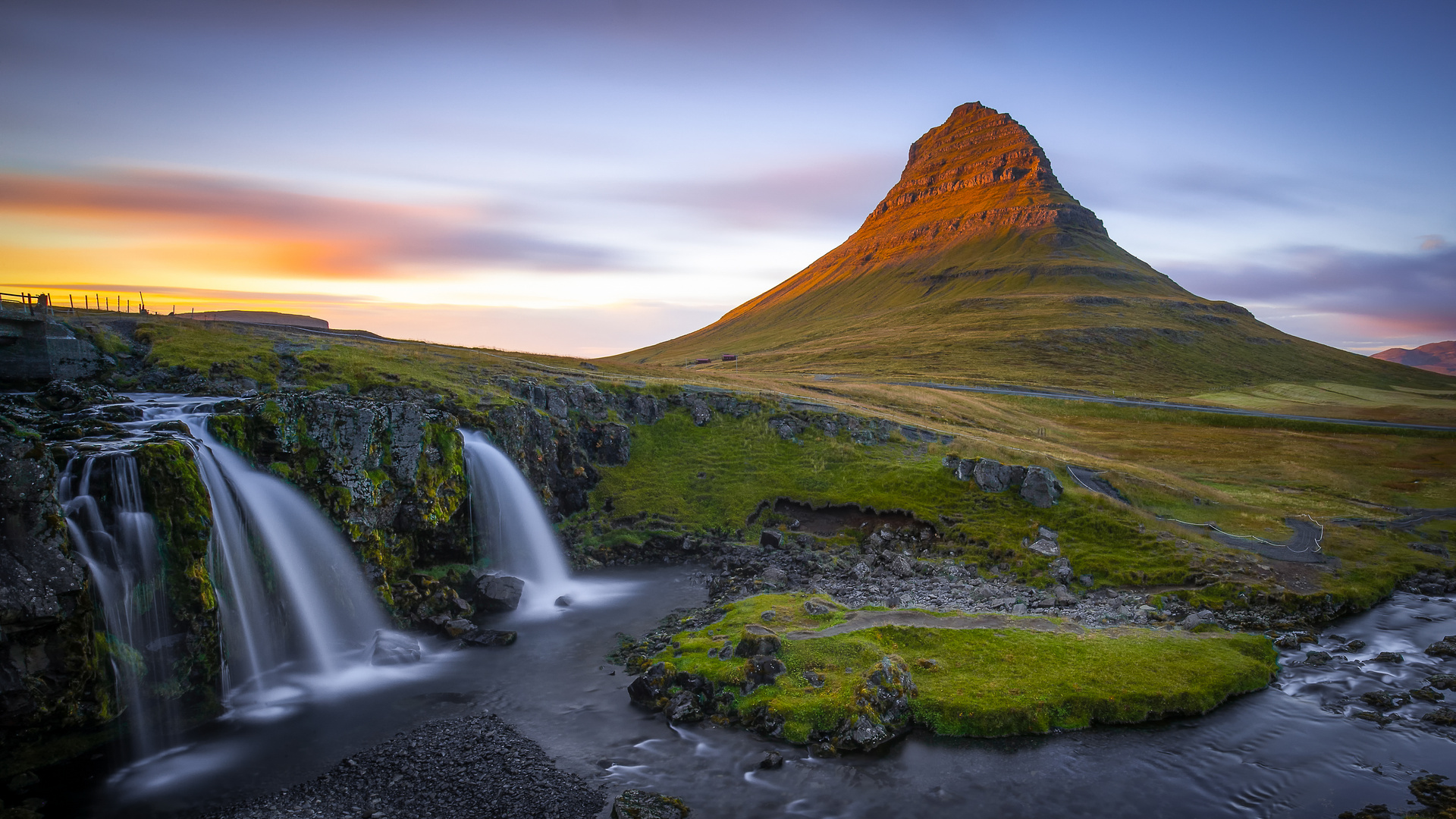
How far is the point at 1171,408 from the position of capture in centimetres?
11225

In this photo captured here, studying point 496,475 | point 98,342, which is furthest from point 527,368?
point 98,342

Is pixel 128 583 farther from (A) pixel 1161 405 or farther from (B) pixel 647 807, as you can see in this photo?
(A) pixel 1161 405

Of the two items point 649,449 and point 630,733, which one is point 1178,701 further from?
point 649,449

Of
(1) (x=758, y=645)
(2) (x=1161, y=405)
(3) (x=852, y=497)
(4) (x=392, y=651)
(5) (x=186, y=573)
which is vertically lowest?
(4) (x=392, y=651)

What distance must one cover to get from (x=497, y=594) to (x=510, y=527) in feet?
23.7

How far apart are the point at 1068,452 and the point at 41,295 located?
77.4 metres

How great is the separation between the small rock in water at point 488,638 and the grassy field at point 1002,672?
350 inches

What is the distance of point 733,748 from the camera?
25.1 meters

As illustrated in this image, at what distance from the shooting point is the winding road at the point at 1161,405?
9719 cm

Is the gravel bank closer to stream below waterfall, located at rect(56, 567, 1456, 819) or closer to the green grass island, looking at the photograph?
stream below waterfall, located at rect(56, 567, 1456, 819)

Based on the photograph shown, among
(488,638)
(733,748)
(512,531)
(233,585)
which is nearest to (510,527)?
(512,531)

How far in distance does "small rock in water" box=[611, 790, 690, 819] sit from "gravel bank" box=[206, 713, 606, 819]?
89 cm

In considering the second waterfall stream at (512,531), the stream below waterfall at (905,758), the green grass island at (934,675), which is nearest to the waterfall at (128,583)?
the stream below waterfall at (905,758)

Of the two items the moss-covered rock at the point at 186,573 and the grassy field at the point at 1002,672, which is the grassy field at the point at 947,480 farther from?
the moss-covered rock at the point at 186,573
